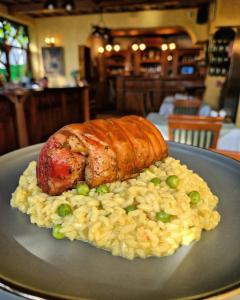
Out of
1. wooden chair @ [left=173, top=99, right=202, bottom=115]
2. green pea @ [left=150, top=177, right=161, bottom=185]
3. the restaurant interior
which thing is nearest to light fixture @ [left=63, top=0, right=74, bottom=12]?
the restaurant interior

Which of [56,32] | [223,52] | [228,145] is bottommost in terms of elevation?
[228,145]

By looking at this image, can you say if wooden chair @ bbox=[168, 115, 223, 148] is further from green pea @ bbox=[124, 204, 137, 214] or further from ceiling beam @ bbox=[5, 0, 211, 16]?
ceiling beam @ bbox=[5, 0, 211, 16]

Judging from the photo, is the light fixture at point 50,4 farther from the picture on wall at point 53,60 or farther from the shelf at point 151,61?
the shelf at point 151,61

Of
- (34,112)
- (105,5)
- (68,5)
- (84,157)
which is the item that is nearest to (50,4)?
(68,5)

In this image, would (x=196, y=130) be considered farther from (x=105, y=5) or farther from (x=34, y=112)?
(x=105, y=5)

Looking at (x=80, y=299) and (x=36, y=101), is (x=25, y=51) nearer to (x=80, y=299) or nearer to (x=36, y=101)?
(x=36, y=101)

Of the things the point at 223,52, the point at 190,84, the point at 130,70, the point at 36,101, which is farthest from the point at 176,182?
the point at 130,70
